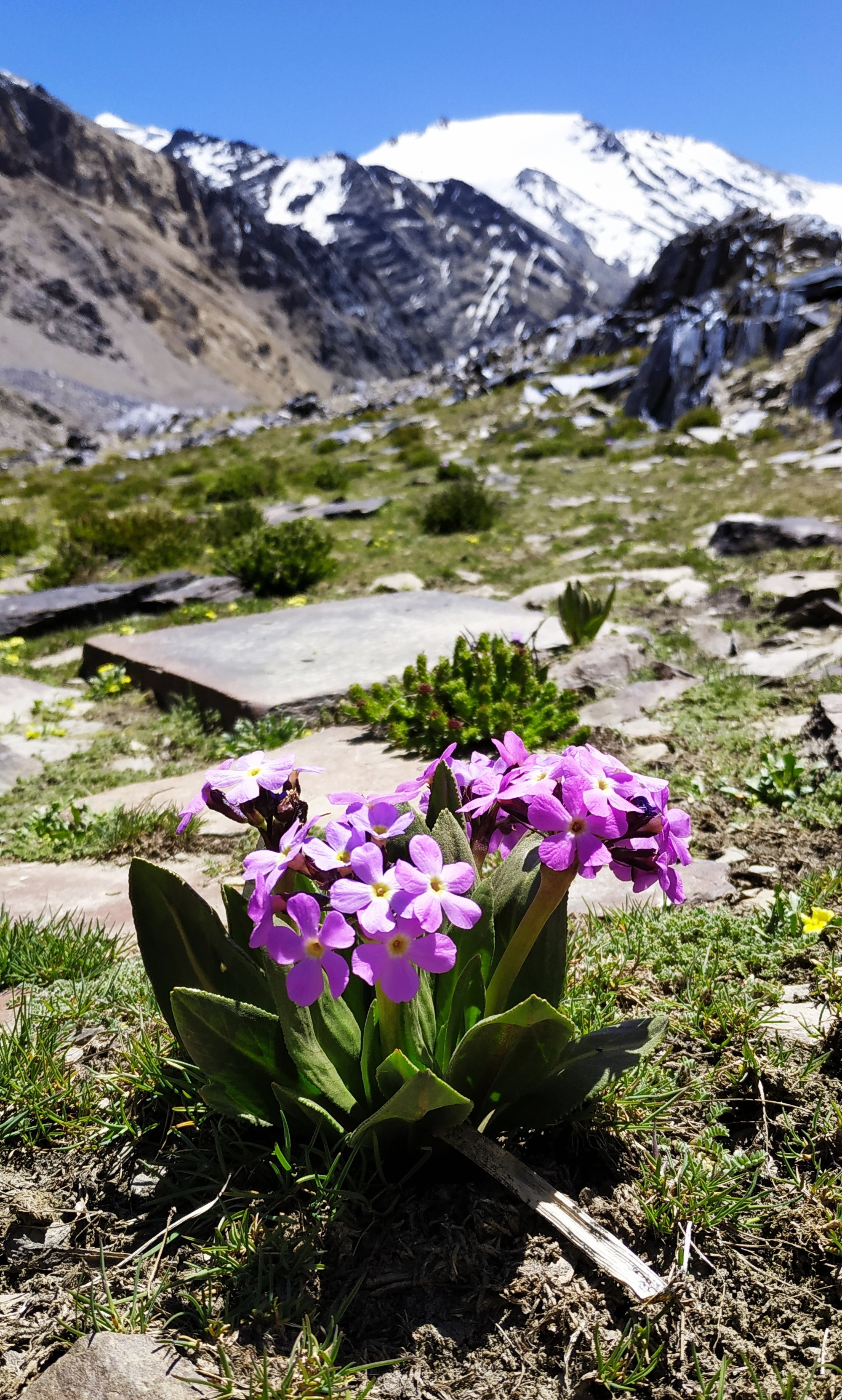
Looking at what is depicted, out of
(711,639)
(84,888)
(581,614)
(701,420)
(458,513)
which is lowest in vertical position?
(84,888)

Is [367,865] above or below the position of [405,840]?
above

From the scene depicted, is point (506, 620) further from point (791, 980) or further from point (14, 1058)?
point (14, 1058)

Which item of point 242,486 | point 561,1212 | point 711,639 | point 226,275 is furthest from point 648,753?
point 226,275

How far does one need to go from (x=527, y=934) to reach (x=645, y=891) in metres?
1.46

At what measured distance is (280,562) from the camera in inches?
316

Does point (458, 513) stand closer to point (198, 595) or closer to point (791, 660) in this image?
point (198, 595)

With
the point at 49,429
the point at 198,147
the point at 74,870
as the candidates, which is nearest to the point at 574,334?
the point at 49,429

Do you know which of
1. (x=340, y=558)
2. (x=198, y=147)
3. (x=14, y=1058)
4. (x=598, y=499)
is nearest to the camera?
(x=14, y=1058)

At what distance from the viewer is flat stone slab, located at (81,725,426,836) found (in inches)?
142

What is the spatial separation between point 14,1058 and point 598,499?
11565mm

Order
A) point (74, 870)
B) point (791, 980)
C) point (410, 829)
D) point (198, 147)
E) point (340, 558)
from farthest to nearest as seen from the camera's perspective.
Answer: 1. point (198, 147)
2. point (340, 558)
3. point (74, 870)
4. point (791, 980)
5. point (410, 829)

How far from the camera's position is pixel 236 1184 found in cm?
173

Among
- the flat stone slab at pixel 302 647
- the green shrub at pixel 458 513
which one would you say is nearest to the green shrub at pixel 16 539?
the green shrub at pixel 458 513

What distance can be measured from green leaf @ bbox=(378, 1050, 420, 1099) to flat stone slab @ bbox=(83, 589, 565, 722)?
3.11 m
